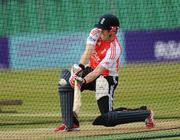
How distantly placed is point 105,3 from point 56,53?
3893 millimetres

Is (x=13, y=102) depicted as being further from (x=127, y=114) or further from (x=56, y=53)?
(x=56, y=53)

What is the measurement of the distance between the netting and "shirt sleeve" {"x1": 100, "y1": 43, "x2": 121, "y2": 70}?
97 cm

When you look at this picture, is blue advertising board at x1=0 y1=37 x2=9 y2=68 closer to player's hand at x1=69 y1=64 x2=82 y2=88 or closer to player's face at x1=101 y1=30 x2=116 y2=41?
player's face at x1=101 y1=30 x2=116 y2=41

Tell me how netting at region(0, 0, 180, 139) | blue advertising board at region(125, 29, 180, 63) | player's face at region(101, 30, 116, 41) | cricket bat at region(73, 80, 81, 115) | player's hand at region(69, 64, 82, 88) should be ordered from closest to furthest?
cricket bat at region(73, 80, 81, 115)
player's hand at region(69, 64, 82, 88)
player's face at region(101, 30, 116, 41)
netting at region(0, 0, 180, 139)
blue advertising board at region(125, 29, 180, 63)

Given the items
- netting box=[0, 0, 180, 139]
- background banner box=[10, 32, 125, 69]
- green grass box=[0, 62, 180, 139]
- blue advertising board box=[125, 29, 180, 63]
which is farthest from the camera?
blue advertising board box=[125, 29, 180, 63]

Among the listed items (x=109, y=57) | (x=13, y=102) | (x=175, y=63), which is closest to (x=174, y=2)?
(x=13, y=102)

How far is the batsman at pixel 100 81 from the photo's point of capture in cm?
815

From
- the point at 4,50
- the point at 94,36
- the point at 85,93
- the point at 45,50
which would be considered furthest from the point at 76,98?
the point at 4,50

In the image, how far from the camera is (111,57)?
8.18m

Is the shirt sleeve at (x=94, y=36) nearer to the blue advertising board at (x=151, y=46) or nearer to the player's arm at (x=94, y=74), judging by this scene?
the player's arm at (x=94, y=74)

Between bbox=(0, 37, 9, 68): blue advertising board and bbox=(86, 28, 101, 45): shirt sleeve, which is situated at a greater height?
bbox=(86, 28, 101, 45): shirt sleeve

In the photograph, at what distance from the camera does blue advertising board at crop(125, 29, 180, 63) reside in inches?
779

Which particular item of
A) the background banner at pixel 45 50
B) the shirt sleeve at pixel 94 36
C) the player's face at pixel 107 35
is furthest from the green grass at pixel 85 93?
the player's face at pixel 107 35

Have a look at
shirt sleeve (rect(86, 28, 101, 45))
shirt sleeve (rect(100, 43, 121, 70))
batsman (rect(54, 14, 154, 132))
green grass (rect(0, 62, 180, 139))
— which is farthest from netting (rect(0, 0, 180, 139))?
shirt sleeve (rect(86, 28, 101, 45))
